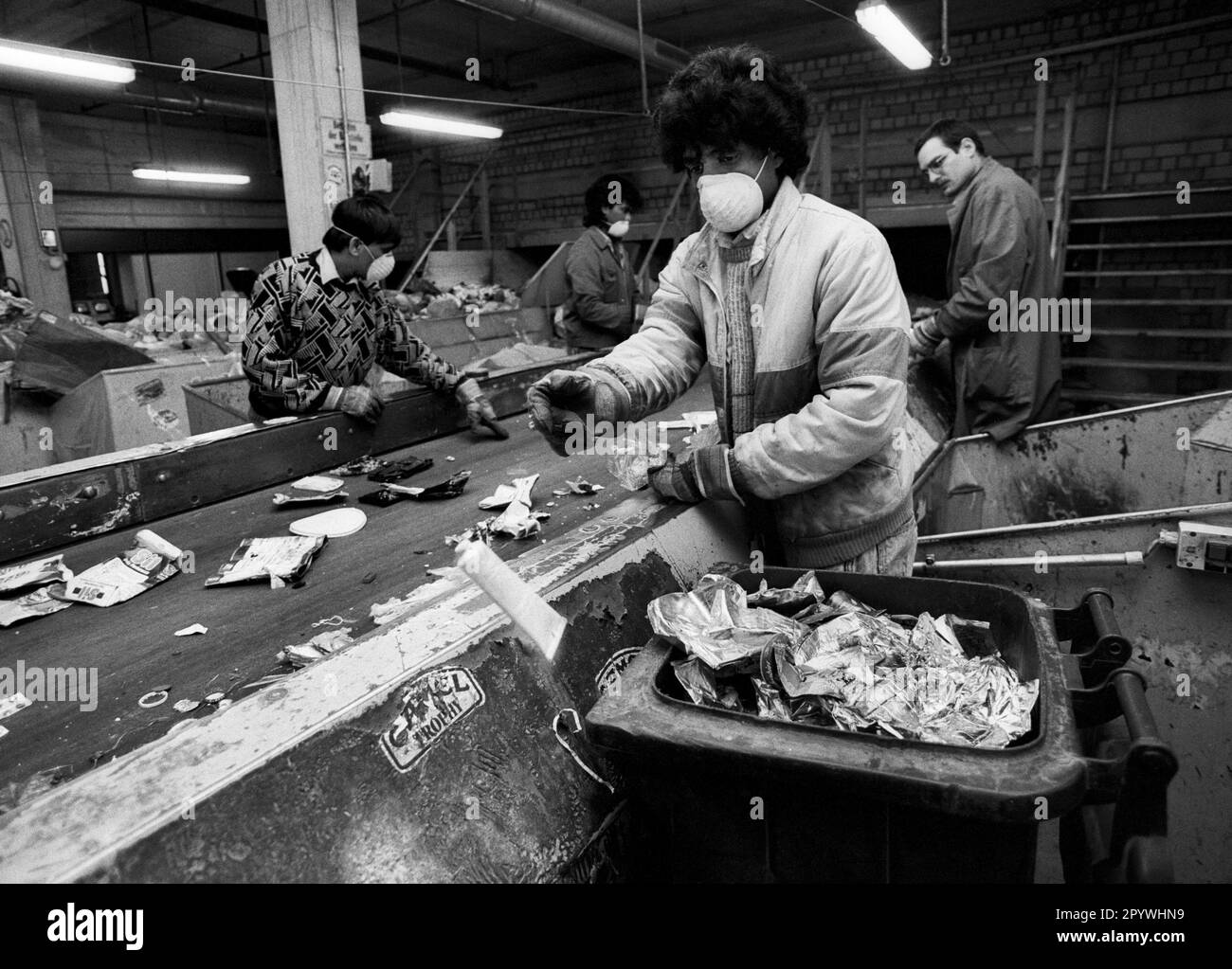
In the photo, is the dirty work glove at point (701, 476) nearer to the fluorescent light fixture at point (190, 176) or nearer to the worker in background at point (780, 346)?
the worker in background at point (780, 346)

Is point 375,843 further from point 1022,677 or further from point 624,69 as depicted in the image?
point 624,69

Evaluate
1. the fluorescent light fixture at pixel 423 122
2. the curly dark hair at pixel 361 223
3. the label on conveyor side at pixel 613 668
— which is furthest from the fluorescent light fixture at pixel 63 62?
the label on conveyor side at pixel 613 668

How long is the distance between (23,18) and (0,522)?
978 centimetres

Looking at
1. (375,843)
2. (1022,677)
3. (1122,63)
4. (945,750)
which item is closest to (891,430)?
(1022,677)

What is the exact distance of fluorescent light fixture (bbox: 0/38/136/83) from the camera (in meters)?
4.90

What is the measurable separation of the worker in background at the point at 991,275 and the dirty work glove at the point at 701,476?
261cm

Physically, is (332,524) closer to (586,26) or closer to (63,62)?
(63,62)

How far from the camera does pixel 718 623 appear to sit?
4.25 ft

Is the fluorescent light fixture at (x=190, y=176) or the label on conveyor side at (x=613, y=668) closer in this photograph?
the label on conveyor side at (x=613, y=668)

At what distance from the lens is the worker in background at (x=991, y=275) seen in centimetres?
370

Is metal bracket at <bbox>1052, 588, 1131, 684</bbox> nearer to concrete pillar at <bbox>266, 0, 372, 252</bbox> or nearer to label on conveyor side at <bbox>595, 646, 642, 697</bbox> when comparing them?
label on conveyor side at <bbox>595, 646, 642, 697</bbox>

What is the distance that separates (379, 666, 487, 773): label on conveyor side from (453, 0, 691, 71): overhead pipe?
6.43 meters

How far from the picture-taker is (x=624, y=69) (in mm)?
11250

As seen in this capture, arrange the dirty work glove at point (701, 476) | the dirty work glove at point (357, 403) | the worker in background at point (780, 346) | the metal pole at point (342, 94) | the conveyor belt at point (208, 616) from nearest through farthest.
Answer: the conveyor belt at point (208, 616), the worker in background at point (780, 346), the dirty work glove at point (701, 476), the dirty work glove at point (357, 403), the metal pole at point (342, 94)
